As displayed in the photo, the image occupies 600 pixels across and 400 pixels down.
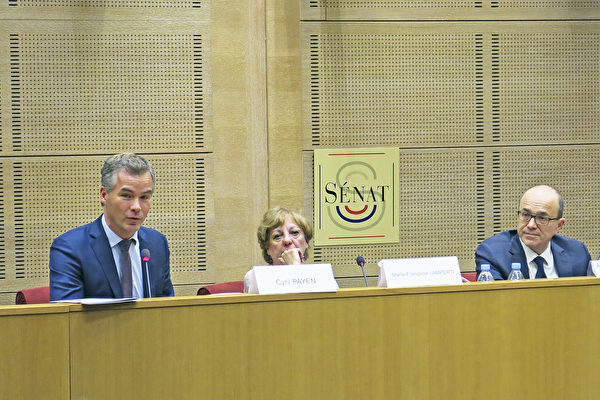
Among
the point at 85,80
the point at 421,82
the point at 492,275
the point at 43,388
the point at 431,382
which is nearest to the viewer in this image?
the point at 43,388

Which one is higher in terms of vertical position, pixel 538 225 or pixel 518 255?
pixel 538 225

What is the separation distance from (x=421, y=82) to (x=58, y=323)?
11.7ft

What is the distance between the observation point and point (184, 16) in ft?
16.5

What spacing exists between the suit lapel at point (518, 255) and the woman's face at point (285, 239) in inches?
42.8

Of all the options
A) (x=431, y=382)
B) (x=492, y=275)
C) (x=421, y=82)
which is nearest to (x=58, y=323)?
(x=431, y=382)

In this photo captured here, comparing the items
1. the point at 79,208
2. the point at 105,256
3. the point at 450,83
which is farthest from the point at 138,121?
the point at 450,83

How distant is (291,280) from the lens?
8.62ft

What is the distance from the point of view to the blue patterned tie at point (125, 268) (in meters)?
3.32

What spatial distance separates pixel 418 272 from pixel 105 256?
54.7 inches

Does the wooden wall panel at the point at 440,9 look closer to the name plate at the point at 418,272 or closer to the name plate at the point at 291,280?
the name plate at the point at 418,272

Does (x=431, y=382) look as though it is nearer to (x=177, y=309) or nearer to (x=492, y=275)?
(x=177, y=309)

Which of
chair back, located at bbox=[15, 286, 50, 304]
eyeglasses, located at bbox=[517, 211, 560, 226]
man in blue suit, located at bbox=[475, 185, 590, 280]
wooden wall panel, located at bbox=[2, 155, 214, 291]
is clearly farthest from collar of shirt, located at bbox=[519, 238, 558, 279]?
chair back, located at bbox=[15, 286, 50, 304]

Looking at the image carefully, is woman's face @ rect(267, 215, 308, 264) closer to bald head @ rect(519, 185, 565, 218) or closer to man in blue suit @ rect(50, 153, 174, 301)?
man in blue suit @ rect(50, 153, 174, 301)

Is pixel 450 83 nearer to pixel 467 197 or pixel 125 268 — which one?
pixel 467 197
